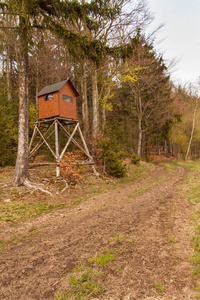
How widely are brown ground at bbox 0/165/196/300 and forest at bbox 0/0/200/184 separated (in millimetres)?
4557

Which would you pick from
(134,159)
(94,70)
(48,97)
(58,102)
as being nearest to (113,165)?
(58,102)

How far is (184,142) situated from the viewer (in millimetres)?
29000

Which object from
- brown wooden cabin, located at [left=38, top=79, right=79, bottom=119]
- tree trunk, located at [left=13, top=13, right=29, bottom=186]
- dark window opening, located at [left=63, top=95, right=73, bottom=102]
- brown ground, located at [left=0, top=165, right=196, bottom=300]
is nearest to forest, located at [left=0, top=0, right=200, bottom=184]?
tree trunk, located at [left=13, top=13, right=29, bottom=186]

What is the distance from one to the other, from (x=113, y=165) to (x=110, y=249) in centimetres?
844

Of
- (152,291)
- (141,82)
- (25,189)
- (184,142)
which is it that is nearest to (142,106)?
(141,82)

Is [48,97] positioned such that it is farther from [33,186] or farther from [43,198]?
[43,198]

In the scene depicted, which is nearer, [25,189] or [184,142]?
[25,189]

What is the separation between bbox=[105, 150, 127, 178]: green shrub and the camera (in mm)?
11883

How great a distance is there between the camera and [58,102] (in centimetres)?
1091

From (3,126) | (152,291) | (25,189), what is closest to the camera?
(152,291)

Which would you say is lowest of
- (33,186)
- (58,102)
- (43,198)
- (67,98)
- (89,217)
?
(89,217)

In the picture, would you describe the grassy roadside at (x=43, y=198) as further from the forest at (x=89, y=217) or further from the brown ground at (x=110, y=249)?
the brown ground at (x=110, y=249)

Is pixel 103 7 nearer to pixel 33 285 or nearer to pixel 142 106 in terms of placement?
pixel 142 106

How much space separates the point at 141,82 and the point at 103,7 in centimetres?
1076
